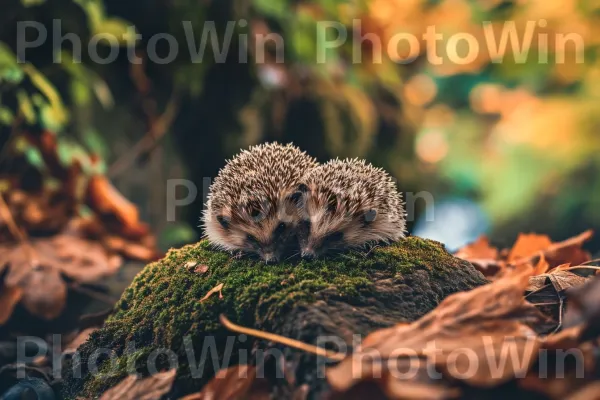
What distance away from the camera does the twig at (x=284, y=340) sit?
60.6 inches

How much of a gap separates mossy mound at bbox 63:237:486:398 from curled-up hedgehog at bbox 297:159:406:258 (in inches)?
4.8

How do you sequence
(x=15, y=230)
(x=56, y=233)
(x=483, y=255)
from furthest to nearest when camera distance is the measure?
1. (x=56, y=233)
2. (x=15, y=230)
3. (x=483, y=255)

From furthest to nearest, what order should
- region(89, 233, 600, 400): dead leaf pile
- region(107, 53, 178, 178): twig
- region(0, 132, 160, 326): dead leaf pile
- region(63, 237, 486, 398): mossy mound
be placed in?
region(107, 53, 178, 178): twig → region(0, 132, 160, 326): dead leaf pile → region(63, 237, 486, 398): mossy mound → region(89, 233, 600, 400): dead leaf pile

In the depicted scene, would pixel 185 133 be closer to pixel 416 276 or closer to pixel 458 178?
pixel 416 276

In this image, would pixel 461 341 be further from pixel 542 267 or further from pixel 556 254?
pixel 556 254

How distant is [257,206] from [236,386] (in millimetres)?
814

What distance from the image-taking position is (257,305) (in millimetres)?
1807

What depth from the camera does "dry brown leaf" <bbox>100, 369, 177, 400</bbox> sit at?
171 cm

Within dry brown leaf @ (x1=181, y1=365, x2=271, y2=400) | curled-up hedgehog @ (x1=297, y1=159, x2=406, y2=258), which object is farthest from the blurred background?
dry brown leaf @ (x1=181, y1=365, x2=271, y2=400)

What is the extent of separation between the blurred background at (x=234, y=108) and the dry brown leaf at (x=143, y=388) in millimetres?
1038

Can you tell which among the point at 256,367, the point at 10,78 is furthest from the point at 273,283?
the point at 10,78

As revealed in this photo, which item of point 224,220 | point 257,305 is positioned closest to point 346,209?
point 224,220

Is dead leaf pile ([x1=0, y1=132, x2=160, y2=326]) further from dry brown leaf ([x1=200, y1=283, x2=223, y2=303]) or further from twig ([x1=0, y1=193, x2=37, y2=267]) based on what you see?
dry brown leaf ([x1=200, y1=283, x2=223, y2=303])

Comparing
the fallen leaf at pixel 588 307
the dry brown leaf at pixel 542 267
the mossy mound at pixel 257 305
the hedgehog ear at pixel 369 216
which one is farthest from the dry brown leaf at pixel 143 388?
the dry brown leaf at pixel 542 267
